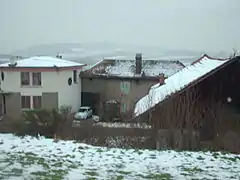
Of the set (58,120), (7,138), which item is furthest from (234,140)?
(58,120)

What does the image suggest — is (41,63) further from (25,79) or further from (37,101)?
(37,101)

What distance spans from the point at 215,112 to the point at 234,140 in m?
3.26

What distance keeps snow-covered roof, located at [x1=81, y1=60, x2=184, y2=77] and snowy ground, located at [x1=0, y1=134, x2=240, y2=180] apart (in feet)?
74.6

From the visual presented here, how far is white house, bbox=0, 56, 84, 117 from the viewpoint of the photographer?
2789 cm

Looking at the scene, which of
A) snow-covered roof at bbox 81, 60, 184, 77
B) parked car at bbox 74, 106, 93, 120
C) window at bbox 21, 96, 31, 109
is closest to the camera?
parked car at bbox 74, 106, 93, 120

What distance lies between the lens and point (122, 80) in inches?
1206

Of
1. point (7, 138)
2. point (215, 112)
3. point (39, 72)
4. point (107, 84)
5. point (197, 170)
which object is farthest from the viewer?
point (107, 84)

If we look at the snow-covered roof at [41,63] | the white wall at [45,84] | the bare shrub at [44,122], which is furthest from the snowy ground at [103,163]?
the white wall at [45,84]

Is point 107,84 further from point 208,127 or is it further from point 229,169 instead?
point 229,169

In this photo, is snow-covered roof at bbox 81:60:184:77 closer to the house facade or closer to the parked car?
the house facade

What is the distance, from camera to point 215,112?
40.7ft

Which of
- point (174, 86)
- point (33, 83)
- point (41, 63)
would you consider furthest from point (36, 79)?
point (174, 86)

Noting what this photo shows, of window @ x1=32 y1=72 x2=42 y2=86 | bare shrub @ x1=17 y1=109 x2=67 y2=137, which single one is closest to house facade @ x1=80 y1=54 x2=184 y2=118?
window @ x1=32 y1=72 x2=42 y2=86

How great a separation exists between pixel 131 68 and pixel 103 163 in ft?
82.8
